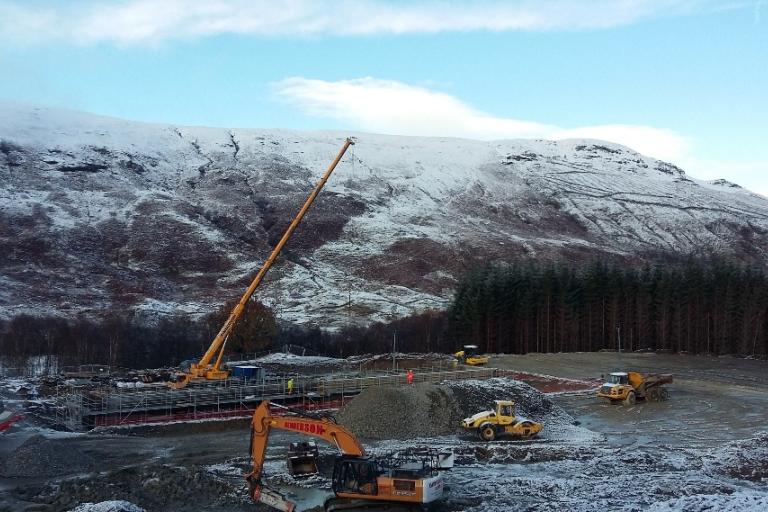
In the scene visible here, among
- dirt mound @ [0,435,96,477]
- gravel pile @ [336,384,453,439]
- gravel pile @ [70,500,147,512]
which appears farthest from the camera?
gravel pile @ [336,384,453,439]

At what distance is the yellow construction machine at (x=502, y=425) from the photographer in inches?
1361

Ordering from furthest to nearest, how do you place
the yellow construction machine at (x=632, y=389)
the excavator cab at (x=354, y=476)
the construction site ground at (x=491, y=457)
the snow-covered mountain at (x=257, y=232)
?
the snow-covered mountain at (x=257, y=232), the yellow construction machine at (x=632, y=389), the construction site ground at (x=491, y=457), the excavator cab at (x=354, y=476)

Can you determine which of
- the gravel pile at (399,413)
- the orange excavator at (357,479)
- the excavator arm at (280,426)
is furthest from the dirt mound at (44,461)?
the gravel pile at (399,413)

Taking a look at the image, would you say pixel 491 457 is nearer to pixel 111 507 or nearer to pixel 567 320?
pixel 111 507

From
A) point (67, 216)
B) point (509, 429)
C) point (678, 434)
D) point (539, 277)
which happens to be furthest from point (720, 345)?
point (67, 216)

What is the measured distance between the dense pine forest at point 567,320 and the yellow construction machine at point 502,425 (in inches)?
1620

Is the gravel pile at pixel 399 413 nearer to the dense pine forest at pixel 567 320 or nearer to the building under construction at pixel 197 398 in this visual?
the building under construction at pixel 197 398

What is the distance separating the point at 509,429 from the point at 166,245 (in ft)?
376

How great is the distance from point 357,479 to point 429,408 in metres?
15.2

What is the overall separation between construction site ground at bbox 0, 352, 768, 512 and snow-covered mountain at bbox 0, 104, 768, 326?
6646 centimetres

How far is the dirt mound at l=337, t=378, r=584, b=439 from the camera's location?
118 feet

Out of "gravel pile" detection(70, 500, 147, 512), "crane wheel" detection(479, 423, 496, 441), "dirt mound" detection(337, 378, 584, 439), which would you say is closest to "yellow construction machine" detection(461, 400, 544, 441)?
"crane wheel" detection(479, 423, 496, 441)

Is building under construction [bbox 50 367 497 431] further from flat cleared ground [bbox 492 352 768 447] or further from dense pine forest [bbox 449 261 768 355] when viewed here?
dense pine forest [bbox 449 261 768 355]

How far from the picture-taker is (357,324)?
341 feet
